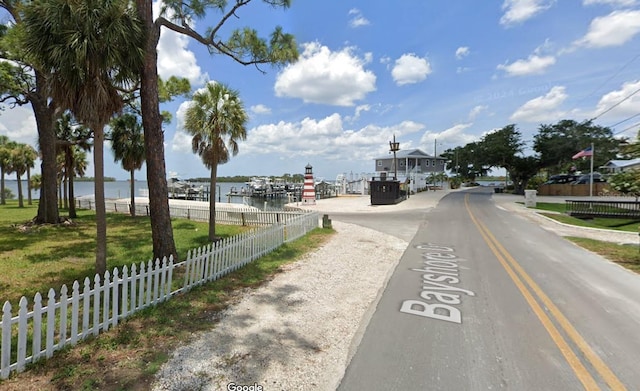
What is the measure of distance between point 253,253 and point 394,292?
417 cm

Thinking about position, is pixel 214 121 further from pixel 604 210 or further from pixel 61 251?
pixel 604 210

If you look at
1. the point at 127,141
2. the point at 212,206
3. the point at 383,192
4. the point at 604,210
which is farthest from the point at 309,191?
the point at 604,210

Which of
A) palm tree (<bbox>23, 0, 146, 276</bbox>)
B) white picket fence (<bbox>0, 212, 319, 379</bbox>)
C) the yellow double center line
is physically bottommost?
the yellow double center line

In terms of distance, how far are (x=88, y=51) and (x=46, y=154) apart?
1289 cm

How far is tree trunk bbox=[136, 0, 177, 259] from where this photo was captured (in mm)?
7520

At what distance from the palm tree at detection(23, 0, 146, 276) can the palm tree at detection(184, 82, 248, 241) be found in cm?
556

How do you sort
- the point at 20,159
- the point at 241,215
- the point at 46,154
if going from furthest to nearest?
the point at 20,159 → the point at 241,215 → the point at 46,154

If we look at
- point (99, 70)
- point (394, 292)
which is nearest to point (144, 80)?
point (99, 70)

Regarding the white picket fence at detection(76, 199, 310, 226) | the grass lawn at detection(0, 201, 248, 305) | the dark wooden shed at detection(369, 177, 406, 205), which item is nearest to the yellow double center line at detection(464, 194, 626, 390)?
the grass lawn at detection(0, 201, 248, 305)

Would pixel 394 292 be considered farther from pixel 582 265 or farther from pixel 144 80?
pixel 144 80

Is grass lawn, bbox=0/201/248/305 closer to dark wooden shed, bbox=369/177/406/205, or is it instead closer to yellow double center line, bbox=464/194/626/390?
yellow double center line, bbox=464/194/626/390

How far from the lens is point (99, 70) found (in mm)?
6133

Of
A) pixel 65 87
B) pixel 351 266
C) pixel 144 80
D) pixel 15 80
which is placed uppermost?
pixel 15 80

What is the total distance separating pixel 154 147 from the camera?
7.58m
